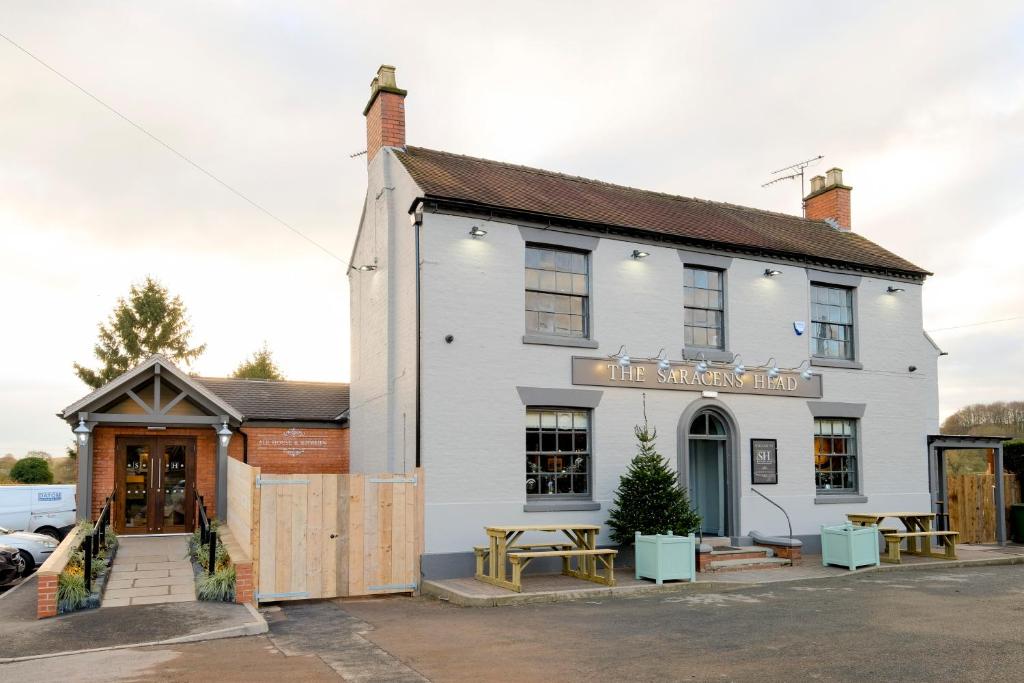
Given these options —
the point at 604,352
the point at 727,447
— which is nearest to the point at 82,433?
the point at 604,352

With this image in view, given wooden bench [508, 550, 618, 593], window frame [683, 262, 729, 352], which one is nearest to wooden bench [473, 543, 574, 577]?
wooden bench [508, 550, 618, 593]

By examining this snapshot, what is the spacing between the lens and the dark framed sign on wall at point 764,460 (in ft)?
58.3

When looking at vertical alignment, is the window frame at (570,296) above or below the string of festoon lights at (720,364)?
above

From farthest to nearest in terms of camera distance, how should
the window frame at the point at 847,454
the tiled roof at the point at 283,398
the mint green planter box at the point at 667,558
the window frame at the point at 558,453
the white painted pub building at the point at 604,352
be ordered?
the tiled roof at the point at 283,398 → the window frame at the point at 847,454 → the window frame at the point at 558,453 → the white painted pub building at the point at 604,352 → the mint green planter box at the point at 667,558

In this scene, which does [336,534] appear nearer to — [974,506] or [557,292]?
[557,292]

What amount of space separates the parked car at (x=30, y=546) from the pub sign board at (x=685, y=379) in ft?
39.2

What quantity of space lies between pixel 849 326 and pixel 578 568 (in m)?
9.53

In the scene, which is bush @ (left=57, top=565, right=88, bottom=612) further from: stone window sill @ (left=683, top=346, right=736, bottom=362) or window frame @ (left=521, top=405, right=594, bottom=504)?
stone window sill @ (left=683, top=346, right=736, bottom=362)

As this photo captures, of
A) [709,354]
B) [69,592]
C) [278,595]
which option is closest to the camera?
[69,592]

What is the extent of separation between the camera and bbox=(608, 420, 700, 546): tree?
48.8ft

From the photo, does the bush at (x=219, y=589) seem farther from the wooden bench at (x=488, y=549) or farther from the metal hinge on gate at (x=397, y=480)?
the wooden bench at (x=488, y=549)

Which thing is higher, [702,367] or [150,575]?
[702,367]

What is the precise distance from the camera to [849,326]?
2003 cm

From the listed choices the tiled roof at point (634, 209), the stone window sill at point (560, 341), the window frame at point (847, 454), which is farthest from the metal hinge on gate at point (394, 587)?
the window frame at point (847, 454)
